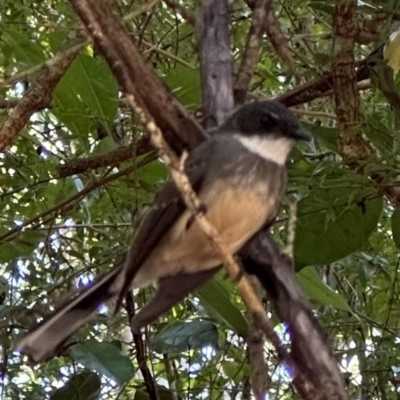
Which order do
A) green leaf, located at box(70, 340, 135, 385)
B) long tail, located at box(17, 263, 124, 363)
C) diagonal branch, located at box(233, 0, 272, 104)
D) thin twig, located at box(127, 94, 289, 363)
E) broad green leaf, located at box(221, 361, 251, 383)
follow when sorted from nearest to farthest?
thin twig, located at box(127, 94, 289, 363)
long tail, located at box(17, 263, 124, 363)
diagonal branch, located at box(233, 0, 272, 104)
green leaf, located at box(70, 340, 135, 385)
broad green leaf, located at box(221, 361, 251, 383)

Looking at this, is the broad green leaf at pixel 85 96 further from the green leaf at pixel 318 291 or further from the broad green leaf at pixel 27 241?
the green leaf at pixel 318 291

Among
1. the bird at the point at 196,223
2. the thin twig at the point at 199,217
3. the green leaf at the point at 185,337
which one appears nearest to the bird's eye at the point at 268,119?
the bird at the point at 196,223

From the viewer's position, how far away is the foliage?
1411mm

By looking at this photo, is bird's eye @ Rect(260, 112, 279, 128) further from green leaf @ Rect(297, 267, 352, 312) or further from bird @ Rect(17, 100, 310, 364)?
green leaf @ Rect(297, 267, 352, 312)

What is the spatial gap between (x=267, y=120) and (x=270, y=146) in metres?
0.04

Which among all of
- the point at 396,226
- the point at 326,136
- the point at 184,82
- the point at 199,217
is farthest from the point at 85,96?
the point at 199,217

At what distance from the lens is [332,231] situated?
4.64 ft

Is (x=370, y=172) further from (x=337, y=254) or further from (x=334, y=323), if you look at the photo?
(x=334, y=323)

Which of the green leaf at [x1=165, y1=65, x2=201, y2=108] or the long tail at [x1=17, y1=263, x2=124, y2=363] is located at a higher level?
the green leaf at [x1=165, y1=65, x2=201, y2=108]

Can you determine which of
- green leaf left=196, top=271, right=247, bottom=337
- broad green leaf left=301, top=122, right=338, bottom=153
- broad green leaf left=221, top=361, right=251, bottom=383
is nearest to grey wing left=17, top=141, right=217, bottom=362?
green leaf left=196, top=271, right=247, bottom=337

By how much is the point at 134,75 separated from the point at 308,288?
1.96ft

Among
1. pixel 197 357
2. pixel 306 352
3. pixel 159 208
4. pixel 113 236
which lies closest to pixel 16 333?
pixel 113 236

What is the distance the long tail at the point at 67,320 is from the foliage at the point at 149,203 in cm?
19

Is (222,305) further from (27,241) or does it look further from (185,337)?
(27,241)
